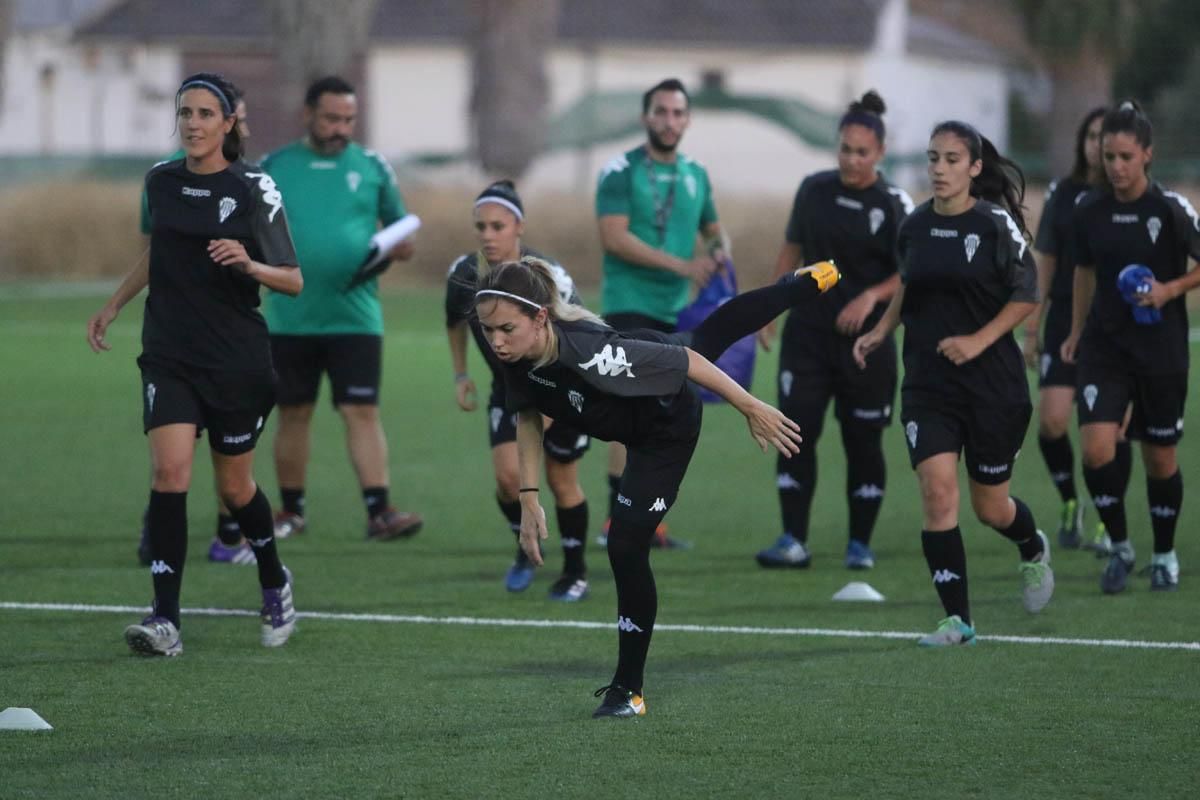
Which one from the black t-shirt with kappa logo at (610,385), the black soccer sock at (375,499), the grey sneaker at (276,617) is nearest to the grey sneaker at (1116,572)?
the black t-shirt with kappa logo at (610,385)

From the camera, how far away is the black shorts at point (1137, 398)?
909 cm

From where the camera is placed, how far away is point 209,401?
775 cm

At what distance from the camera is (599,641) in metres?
8.12

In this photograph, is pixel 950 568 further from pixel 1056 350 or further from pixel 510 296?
pixel 1056 350

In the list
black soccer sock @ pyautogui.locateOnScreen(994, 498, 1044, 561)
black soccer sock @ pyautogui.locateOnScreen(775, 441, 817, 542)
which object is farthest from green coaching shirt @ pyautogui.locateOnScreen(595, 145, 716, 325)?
black soccer sock @ pyautogui.locateOnScreen(994, 498, 1044, 561)

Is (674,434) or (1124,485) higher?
(674,434)

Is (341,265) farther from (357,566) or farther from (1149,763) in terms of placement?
(1149,763)

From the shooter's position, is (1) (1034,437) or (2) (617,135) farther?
(2) (617,135)

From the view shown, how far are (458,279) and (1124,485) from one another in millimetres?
3399

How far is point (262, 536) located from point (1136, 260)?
13.6 ft

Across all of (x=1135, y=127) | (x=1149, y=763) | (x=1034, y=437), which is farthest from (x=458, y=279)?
(x=1034, y=437)

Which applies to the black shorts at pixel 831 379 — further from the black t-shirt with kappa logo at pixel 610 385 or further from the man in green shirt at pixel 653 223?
the black t-shirt with kappa logo at pixel 610 385

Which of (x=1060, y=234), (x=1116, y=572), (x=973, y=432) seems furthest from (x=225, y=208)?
(x=1060, y=234)

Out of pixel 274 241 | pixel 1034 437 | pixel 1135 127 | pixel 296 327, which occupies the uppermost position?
pixel 1135 127
